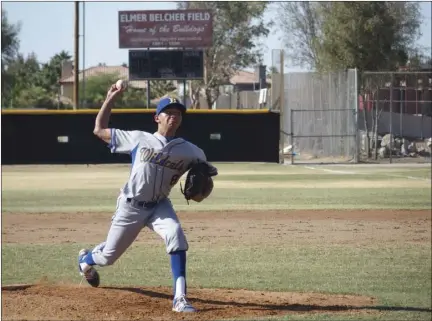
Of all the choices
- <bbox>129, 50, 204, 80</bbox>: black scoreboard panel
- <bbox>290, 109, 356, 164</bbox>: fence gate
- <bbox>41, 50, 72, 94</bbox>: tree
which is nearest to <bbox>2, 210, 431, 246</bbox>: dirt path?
<bbox>290, 109, 356, 164</bbox>: fence gate

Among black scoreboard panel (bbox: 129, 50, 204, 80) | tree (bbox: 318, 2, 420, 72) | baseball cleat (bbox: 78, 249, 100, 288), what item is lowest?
baseball cleat (bbox: 78, 249, 100, 288)

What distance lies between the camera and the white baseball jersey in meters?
7.29

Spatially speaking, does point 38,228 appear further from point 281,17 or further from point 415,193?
point 281,17

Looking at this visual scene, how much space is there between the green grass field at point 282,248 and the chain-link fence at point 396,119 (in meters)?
11.8

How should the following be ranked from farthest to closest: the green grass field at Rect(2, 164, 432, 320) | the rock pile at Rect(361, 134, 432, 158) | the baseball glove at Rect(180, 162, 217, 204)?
the rock pile at Rect(361, 134, 432, 158) → the green grass field at Rect(2, 164, 432, 320) → the baseball glove at Rect(180, 162, 217, 204)

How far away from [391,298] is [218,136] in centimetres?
2400

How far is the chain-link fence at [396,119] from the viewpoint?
35.6 metres

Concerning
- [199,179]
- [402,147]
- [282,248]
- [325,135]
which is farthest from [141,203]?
[402,147]

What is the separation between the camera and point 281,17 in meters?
50.9

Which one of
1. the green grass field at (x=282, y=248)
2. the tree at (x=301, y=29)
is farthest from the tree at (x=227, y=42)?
the green grass field at (x=282, y=248)

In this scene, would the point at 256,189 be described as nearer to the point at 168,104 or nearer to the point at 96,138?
the point at 96,138

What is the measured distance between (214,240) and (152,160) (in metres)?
5.83

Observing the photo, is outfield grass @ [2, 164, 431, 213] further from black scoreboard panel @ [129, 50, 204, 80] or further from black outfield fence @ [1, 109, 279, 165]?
black scoreboard panel @ [129, 50, 204, 80]

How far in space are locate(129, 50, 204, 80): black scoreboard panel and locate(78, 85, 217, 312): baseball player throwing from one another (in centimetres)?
2747
